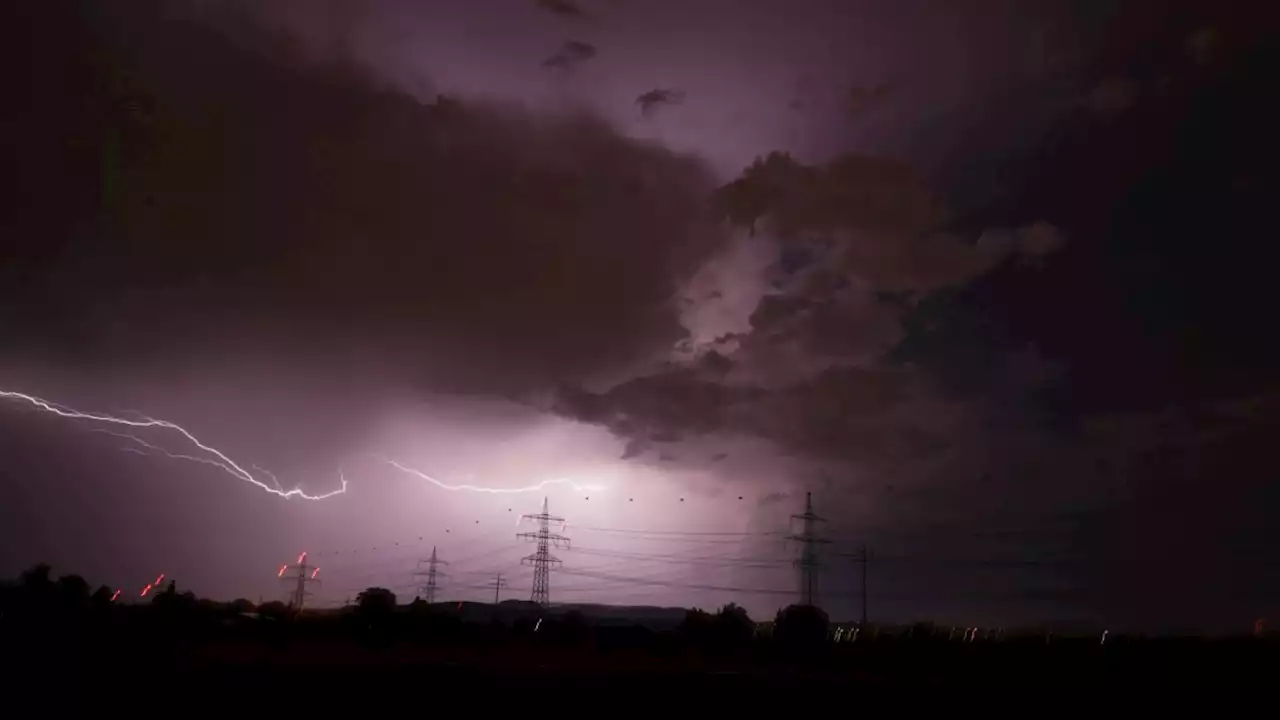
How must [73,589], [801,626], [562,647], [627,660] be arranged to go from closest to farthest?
[627,660], [562,647], [801,626], [73,589]

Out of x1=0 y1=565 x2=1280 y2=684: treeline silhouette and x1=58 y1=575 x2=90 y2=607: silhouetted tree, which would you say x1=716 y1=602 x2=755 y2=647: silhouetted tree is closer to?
x1=0 y1=565 x2=1280 y2=684: treeline silhouette

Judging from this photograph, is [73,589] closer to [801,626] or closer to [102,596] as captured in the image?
[102,596]

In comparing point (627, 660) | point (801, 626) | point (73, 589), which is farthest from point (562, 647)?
point (73, 589)

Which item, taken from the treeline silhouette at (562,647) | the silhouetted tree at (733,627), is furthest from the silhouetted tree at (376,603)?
the silhouetted tree at (733,627)

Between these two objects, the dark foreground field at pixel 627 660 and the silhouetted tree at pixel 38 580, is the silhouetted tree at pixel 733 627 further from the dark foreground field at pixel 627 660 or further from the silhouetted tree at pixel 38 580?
the silhouetted tree at pixel 38 580

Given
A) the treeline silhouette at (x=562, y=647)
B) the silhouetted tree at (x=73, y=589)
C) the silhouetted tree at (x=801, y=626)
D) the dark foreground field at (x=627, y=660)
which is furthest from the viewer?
the silhouetted tree at (x=73, y=589)

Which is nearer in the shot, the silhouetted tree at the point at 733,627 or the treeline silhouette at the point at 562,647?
the treeline silhouette at the point at 562,647

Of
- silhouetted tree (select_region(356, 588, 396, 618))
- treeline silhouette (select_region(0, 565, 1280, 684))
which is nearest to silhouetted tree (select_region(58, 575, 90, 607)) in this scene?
treeline silhouette (select_region(0, 565, 1280, 684))

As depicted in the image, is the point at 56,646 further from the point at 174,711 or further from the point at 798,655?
the point at 798,655

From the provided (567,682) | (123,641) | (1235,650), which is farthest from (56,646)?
(1235,650)

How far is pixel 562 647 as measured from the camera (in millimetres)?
59812

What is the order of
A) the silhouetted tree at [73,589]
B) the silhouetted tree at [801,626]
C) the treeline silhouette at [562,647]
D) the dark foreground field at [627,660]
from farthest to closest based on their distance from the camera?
the silhouetted tree at [73,589]
the silhouetted tree at [801,626]
the treeline silhouette at [562,647]
the dark foreground field at [627,660]

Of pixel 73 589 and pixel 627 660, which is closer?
pixel 627 660

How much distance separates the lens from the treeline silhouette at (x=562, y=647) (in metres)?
38.6
